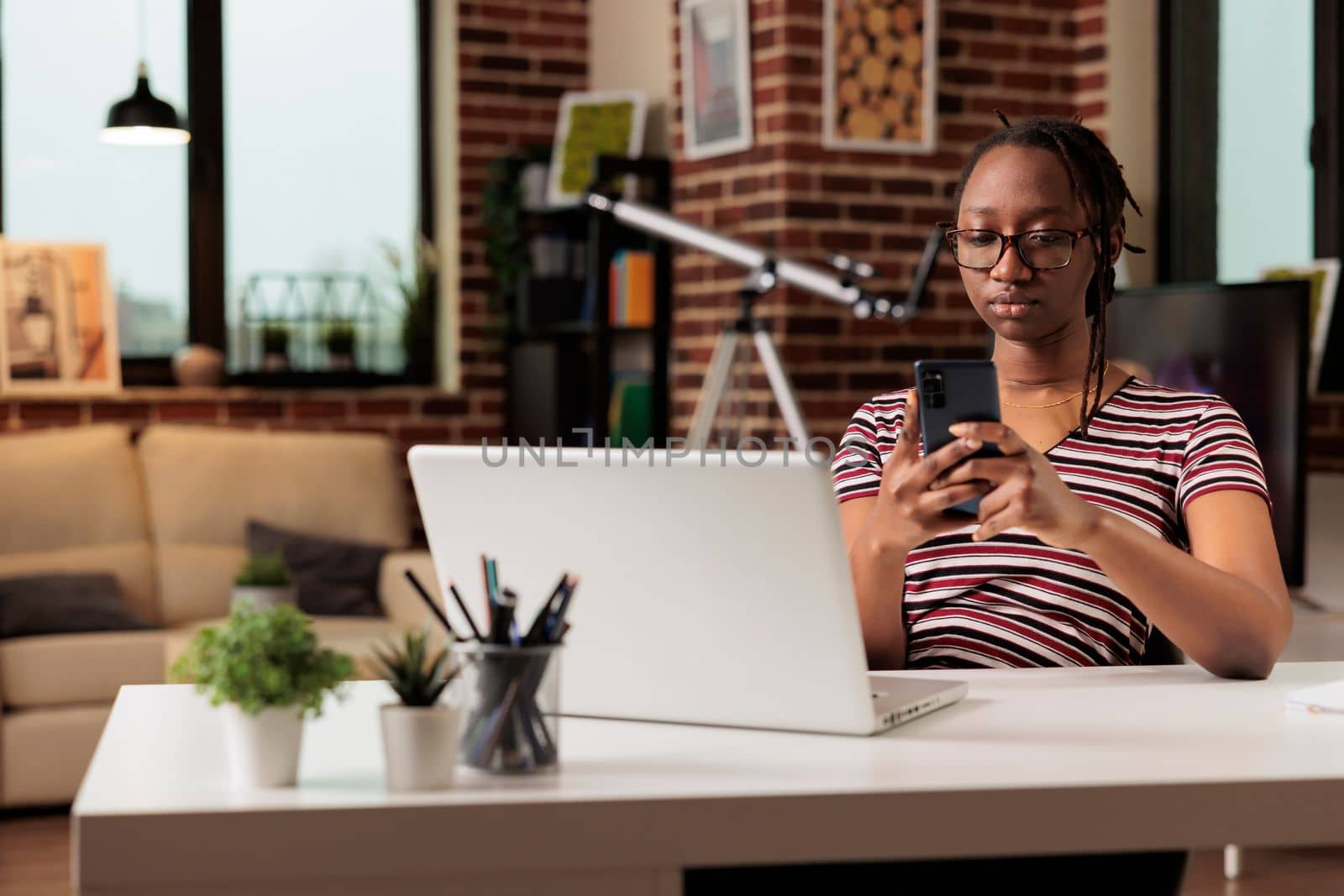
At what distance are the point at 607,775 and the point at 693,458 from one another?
0.78 feet

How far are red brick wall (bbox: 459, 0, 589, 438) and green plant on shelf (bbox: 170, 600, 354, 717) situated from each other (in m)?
4.56

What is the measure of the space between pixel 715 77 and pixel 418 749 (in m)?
3.65

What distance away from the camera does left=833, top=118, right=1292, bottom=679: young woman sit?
151 centimetres

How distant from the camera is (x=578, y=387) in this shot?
5176 mm

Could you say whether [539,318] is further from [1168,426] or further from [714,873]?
[714,873]

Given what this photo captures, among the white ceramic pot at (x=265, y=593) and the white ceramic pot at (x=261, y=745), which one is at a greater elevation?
the white ceramic pot at (x=261, y=745)

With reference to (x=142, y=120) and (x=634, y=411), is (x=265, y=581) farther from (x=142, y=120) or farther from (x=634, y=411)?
(x=142, y=120)

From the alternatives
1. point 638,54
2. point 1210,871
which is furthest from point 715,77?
point 1210,871

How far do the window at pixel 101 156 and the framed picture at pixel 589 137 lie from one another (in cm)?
125

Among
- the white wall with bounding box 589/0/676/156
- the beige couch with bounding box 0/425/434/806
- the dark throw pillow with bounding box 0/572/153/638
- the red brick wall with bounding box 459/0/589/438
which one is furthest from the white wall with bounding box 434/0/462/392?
the dark throw pillow with bounding box 0/572/153/638

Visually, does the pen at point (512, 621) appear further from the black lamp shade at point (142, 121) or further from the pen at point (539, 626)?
the black lamp shade at point (142, 121)

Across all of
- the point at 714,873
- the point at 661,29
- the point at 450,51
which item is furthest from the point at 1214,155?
the point at 714,873

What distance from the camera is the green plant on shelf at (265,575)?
13.1 feet

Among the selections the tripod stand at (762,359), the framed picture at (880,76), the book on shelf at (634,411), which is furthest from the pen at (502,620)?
the book on shelf at (634,411)
